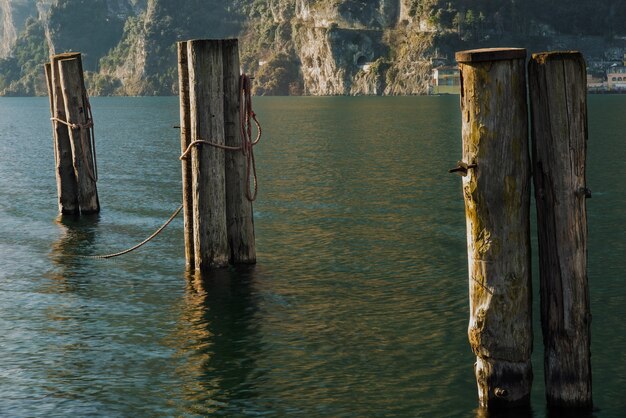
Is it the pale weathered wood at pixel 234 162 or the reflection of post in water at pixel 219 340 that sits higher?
the pale weathered wood at pixel 234 162

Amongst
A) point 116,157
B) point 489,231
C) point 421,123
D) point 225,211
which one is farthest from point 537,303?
point 421,123

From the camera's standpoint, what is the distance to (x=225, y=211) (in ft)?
63.9

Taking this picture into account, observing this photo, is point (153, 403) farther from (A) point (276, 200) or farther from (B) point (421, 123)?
(B) point (421, 123)

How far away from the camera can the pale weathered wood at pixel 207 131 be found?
747 inches

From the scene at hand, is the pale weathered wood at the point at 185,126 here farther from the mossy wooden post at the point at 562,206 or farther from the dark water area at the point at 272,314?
the mossy wooden post at the point at 562,206

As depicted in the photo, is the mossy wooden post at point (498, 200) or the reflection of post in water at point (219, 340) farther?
the reflection of post in water at point (219, 340)

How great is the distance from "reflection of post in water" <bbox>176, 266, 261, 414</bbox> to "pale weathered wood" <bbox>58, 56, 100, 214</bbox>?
753 cm

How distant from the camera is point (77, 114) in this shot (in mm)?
26938

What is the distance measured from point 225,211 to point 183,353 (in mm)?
4059

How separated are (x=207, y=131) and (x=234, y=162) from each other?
0.86 meters

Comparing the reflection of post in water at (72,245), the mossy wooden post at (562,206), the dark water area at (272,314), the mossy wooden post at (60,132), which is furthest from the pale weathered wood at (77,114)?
the mossy wooden post at (562,206)

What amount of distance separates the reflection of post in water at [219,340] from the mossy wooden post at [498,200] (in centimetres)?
397

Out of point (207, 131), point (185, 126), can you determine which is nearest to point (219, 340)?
point (207, 131)

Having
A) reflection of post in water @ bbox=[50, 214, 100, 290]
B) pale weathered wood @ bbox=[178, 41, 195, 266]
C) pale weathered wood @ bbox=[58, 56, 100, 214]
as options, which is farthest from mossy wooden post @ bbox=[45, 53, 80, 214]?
pale weathered wood @ bbox=[178, 41, 195, 266]
